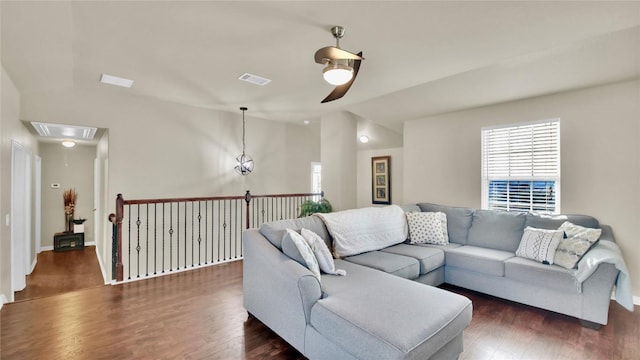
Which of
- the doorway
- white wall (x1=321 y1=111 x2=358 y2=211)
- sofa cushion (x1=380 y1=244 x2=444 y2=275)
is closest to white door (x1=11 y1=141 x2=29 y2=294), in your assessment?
the doorway

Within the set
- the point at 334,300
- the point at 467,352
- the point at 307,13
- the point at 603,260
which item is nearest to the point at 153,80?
the point at 307,13

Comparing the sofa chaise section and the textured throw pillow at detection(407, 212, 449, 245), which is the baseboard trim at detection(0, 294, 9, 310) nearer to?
the sofa chaise section

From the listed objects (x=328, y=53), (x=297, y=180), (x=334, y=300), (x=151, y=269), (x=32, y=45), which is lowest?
(x=151, y=269)

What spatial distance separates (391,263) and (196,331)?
6.51ft

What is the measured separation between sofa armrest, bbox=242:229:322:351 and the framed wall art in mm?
4598

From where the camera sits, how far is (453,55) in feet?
10.2

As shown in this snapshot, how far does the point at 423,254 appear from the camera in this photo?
3.52 metres

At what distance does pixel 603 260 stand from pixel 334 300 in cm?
253

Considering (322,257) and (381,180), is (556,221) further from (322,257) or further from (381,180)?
(381,180)

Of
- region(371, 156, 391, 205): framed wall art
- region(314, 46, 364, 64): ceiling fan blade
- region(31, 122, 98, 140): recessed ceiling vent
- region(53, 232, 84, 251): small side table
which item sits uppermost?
region(314, 46, 364, 64): ceiling fan blade

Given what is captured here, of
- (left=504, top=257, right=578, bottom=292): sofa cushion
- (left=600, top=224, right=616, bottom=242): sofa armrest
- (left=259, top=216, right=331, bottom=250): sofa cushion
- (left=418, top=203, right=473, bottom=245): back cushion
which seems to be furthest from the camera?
(left=418, top=203, right=473, bottom=245): back cushion

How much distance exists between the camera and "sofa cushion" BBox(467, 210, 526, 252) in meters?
3.69

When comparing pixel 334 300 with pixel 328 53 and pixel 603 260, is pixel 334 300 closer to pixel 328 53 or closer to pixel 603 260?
pixel 328 53

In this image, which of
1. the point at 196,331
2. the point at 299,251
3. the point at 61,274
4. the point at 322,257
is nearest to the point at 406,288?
the point at 322,257
